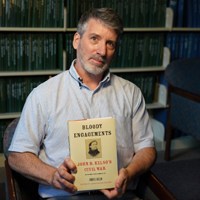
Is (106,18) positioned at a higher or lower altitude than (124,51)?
higher

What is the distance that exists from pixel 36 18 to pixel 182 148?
2.10 meters

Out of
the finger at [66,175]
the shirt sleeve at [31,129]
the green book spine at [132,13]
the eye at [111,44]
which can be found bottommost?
the finger at [66,175]

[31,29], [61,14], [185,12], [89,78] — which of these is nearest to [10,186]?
[89,78]

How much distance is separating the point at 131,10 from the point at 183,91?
91cm

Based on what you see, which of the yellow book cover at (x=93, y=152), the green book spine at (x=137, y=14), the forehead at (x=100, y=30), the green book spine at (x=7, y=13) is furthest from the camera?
the green book spine at (x=137, y=14)

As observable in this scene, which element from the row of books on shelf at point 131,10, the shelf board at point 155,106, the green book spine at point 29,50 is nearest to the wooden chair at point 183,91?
the shelf board at point 155,106

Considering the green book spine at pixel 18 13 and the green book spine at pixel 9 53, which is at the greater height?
the green book spine at pixel 18 13

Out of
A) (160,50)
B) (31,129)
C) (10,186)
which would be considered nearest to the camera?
(10,186)

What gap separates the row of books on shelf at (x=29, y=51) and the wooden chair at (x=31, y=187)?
4.19 ft

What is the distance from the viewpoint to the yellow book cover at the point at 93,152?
103 centimetres

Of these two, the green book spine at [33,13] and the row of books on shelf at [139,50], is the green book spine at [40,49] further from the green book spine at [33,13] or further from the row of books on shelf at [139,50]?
the row of books on shelf at [139,50]

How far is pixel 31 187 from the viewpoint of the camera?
135 centimetres

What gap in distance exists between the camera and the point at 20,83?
2.65 meters

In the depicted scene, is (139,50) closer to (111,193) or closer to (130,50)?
(130,50)
